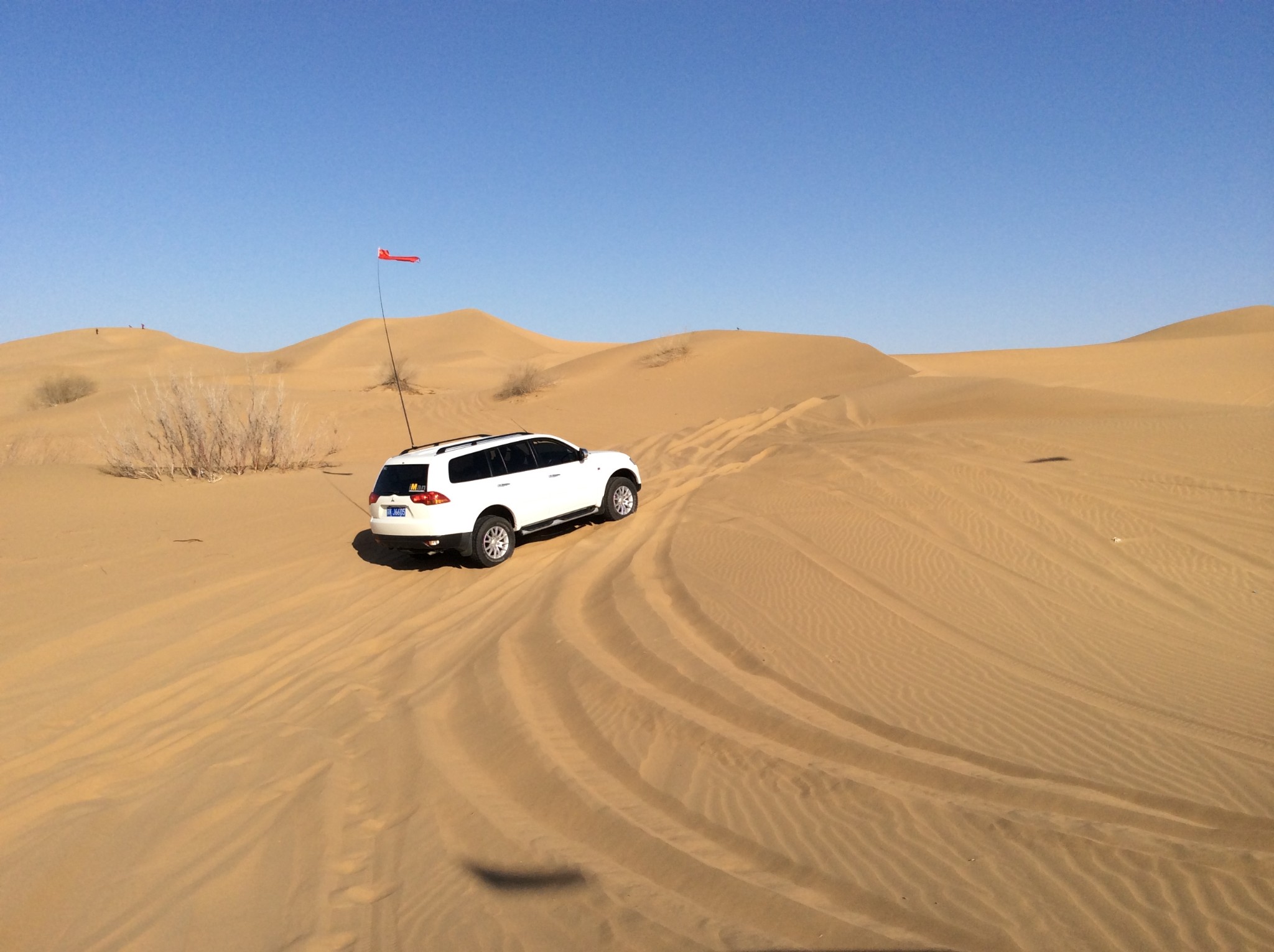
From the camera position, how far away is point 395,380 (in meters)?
38.0

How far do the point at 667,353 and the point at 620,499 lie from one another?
2401 cm

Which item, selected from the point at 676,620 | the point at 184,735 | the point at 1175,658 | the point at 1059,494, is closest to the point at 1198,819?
the point at 1175,658

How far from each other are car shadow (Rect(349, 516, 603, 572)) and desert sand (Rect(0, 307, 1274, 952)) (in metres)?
0.14

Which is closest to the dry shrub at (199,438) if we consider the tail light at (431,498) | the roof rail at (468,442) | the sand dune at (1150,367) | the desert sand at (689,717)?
the desert sand at (689,717)

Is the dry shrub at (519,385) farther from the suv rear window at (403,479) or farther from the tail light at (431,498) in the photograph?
the tail light at (431,498)

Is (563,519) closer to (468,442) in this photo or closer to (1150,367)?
(468,442)

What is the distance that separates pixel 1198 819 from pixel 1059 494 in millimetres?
7899

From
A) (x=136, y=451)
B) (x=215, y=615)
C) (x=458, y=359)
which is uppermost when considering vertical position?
(x=458, y=359)

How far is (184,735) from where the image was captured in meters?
5.95

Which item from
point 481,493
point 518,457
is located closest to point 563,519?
point 518,457

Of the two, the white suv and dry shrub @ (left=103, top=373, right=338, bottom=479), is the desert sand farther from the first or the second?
dry shrub @ (left=103, top=373, right=338, bottom=479)

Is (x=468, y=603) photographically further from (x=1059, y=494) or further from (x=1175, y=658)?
(x=1059, y=494)

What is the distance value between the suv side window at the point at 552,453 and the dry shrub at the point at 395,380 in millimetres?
25042

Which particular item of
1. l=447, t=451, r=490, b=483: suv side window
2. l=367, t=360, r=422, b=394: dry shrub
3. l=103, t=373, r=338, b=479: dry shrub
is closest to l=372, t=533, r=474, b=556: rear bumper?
l=447, t=451, r=490, b=483: suv side window
